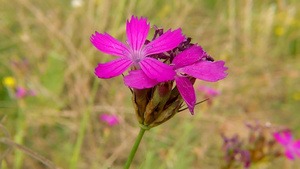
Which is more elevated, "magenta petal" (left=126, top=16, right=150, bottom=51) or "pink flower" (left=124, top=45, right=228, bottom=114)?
"magenta petal" (left=126, top=16, right=150, bottom=51)

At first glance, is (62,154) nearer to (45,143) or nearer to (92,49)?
(45,143)

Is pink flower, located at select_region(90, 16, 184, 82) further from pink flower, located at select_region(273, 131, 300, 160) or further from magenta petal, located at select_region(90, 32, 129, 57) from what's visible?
pink flower, located at select_region(273, 131, 300, 160)

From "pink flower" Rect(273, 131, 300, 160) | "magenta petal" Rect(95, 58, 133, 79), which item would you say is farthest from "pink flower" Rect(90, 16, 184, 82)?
"pink flower" Rect(273, 131, 300, 160)

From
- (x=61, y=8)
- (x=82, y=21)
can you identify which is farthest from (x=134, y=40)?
(x=61, y=8)

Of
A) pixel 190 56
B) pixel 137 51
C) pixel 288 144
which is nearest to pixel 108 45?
pixel 137 51

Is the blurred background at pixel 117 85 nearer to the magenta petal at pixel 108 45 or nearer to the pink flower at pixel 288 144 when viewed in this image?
the pink flower at pixel 288 144

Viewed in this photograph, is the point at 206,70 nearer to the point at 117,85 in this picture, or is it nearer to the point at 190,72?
the point at 190,72
